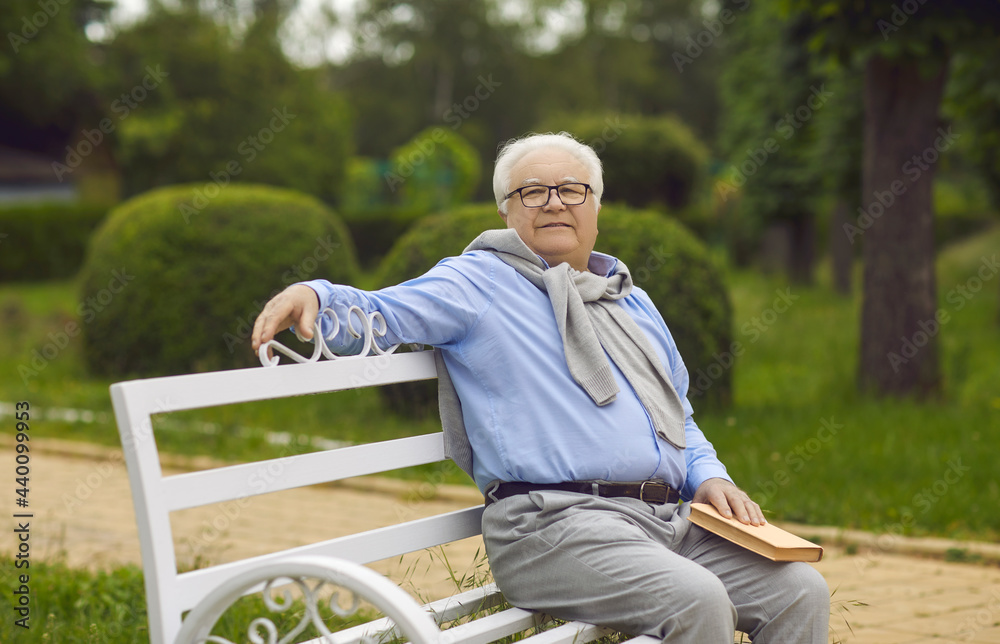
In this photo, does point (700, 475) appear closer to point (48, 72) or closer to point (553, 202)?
point (553, 202)

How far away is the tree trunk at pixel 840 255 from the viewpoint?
56.1ft

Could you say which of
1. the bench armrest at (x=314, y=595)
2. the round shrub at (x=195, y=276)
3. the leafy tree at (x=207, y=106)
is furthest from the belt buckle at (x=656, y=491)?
the leafy tree at (x=207, y=106)

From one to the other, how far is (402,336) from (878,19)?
17.7 ft

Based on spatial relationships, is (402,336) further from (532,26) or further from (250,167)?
(532,26)

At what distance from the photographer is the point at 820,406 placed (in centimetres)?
737

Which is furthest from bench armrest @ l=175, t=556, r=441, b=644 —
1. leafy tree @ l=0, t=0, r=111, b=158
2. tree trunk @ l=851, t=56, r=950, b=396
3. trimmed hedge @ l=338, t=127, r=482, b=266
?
leafy tree @ l=0, t=0, r=111, b=158

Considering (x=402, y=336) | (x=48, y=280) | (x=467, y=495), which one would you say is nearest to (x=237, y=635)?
(x=402, y=336)

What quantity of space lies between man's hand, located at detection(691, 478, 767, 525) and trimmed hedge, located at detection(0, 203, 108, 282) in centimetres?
2160

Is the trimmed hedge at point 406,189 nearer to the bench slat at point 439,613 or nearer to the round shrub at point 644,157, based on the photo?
the round shrub at point 644,157

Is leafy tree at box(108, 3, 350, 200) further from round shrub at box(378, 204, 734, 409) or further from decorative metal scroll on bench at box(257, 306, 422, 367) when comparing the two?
decorative metal scroll on bench at box(257, 306, 422, 367)

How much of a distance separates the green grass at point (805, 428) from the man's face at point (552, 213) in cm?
287

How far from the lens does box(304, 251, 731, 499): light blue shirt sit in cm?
244

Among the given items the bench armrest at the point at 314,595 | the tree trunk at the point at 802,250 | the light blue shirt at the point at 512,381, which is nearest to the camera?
the bench armrest at the point at 314,595

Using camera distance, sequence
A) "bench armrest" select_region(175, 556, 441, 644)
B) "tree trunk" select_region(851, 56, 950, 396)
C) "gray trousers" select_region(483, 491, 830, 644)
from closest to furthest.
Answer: "bench armrest" select_region(175, 556, 441, 644) → "gray trousers" select_region(483, 491, 830, 644) → "tree trunk" select_region(851, 56, 950, 396)
